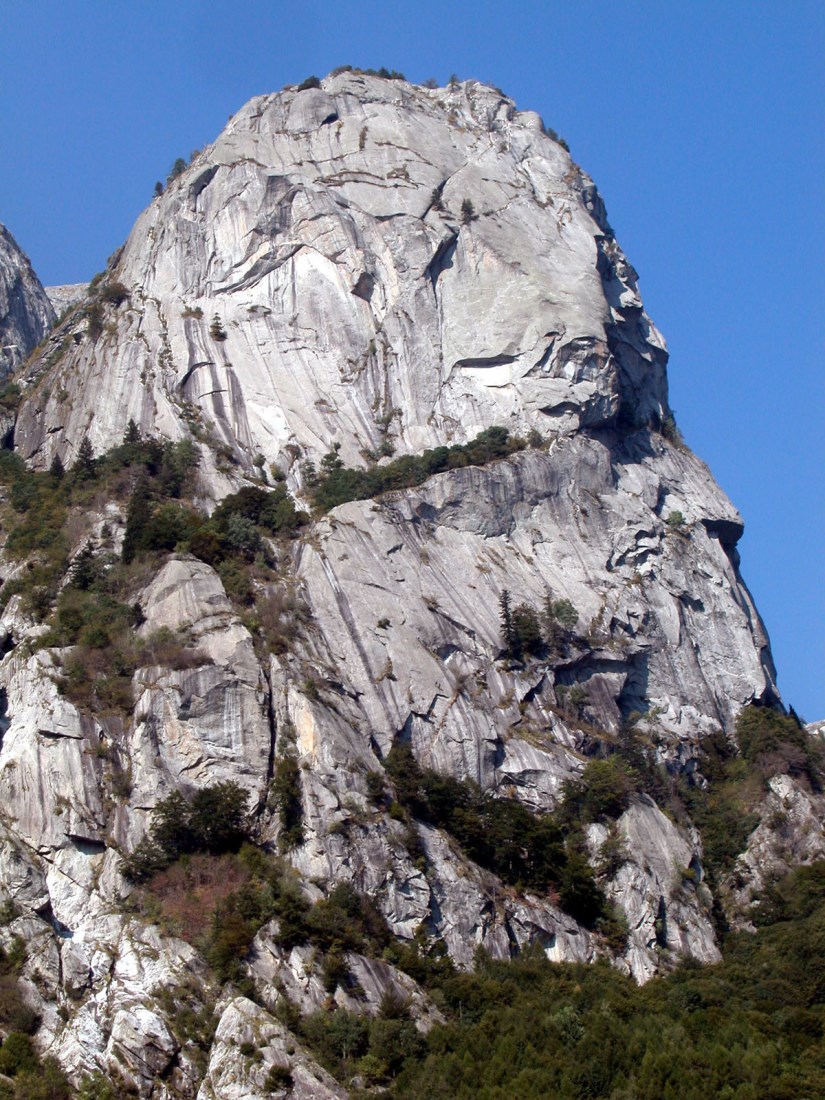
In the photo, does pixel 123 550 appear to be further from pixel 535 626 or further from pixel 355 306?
pixel 355 306

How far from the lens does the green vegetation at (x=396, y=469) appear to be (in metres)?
69.1

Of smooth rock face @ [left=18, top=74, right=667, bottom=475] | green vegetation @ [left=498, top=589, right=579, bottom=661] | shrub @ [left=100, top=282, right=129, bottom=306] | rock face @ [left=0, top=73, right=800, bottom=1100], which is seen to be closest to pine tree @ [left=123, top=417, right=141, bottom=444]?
smooth rock face @ [left=18, top=74, right=667, bottom=475]

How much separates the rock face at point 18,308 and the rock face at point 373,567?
1159cm

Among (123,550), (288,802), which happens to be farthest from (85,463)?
(288,802)

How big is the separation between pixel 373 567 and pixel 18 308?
53288 millimetres

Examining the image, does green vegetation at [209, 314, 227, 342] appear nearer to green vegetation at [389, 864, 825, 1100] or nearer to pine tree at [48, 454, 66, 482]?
pine tree at [48, 454, 66, 482]

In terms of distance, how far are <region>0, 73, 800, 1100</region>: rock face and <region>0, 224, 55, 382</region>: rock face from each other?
1159 cm

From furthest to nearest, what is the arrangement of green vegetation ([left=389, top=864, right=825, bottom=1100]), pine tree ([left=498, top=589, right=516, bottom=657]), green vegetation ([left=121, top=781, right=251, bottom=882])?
pine tree ([left=498, top=589, right=516, bottom=657]), green vegetation ([left=121, top=781, right=251, bottom=882]), green vegetation ([left=389, top=864, right=825, bottom=1100])

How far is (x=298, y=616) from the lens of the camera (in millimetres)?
59062

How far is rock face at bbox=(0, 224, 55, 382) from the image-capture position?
99.4m

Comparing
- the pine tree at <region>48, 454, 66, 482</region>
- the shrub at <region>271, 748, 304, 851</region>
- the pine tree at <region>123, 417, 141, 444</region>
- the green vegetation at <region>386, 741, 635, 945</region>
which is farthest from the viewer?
the pine tree at <region>123, 417, 141, 444</region>

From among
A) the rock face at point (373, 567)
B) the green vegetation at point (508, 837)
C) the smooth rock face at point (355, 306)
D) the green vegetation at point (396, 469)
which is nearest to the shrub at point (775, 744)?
the rock face at point (373, 567)

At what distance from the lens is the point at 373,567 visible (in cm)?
6272

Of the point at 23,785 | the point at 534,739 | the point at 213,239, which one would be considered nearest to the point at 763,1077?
the point at 534,739
